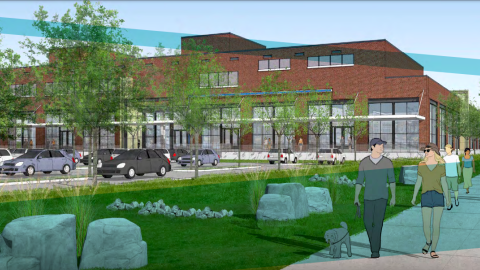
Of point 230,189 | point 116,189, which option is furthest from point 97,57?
point 230,189

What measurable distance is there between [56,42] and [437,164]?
724 inches

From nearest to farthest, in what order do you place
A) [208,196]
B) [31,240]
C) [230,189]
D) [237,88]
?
1. [31,240]
2. [208,196]
3. [230,189]
4. [237,88]

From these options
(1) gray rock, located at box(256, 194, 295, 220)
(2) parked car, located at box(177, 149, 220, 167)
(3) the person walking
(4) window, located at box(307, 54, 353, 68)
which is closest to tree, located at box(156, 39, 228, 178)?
(2) parked car, located at box(177, 149, 220, 167)

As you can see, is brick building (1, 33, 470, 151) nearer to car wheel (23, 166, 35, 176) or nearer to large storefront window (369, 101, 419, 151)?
large storefront window (369, 101, 419, 151)

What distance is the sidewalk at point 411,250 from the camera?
24.2 ft

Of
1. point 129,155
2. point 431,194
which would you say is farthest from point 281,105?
point 431,194

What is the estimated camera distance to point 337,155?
46.0 meters

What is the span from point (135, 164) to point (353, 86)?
32.3 meters

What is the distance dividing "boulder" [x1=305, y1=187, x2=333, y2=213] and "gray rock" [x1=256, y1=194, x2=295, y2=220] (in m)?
1.96

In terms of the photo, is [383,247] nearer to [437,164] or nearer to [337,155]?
[437,164]

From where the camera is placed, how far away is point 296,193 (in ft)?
39.9

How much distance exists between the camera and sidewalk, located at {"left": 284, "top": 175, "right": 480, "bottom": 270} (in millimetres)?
7382

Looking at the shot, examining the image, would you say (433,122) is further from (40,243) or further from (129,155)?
(40,243)

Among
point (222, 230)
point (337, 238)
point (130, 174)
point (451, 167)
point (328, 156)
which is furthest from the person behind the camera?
point (328, 156)
